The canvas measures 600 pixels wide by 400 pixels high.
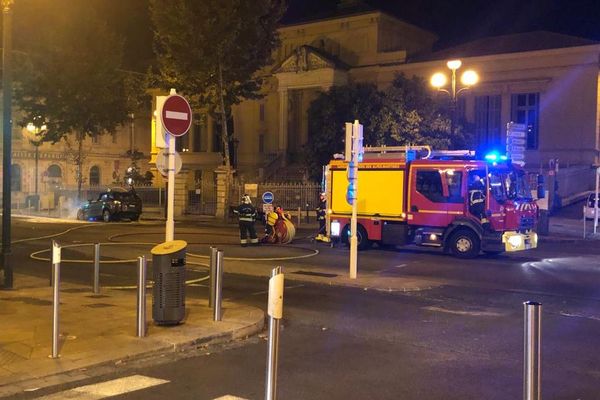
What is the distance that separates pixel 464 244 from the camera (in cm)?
1859

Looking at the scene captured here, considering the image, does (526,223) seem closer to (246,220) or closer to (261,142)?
(246,220)

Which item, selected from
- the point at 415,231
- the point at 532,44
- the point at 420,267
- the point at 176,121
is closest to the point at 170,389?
the point at 176,121

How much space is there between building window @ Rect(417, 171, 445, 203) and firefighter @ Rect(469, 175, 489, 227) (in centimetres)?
86

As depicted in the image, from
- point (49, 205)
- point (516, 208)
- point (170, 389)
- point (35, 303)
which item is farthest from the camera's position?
point (49, 205)

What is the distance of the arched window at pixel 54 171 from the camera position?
63438mm

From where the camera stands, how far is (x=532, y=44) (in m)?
42.5

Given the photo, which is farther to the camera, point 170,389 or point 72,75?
point 72,75

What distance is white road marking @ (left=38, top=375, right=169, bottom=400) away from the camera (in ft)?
19.9

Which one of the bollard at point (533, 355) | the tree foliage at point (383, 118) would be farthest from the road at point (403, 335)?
the tree foliage at point (383, 118)

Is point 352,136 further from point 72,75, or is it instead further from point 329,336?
point 72,75

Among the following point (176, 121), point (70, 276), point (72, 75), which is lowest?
point (70, 276)

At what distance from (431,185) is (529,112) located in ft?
83.8

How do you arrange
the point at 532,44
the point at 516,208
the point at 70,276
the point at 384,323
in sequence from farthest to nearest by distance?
1. the point at 532,44
2. the point at 516,208
3. the point at 70,276
4. the point at 384,323

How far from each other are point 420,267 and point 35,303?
9545mm
